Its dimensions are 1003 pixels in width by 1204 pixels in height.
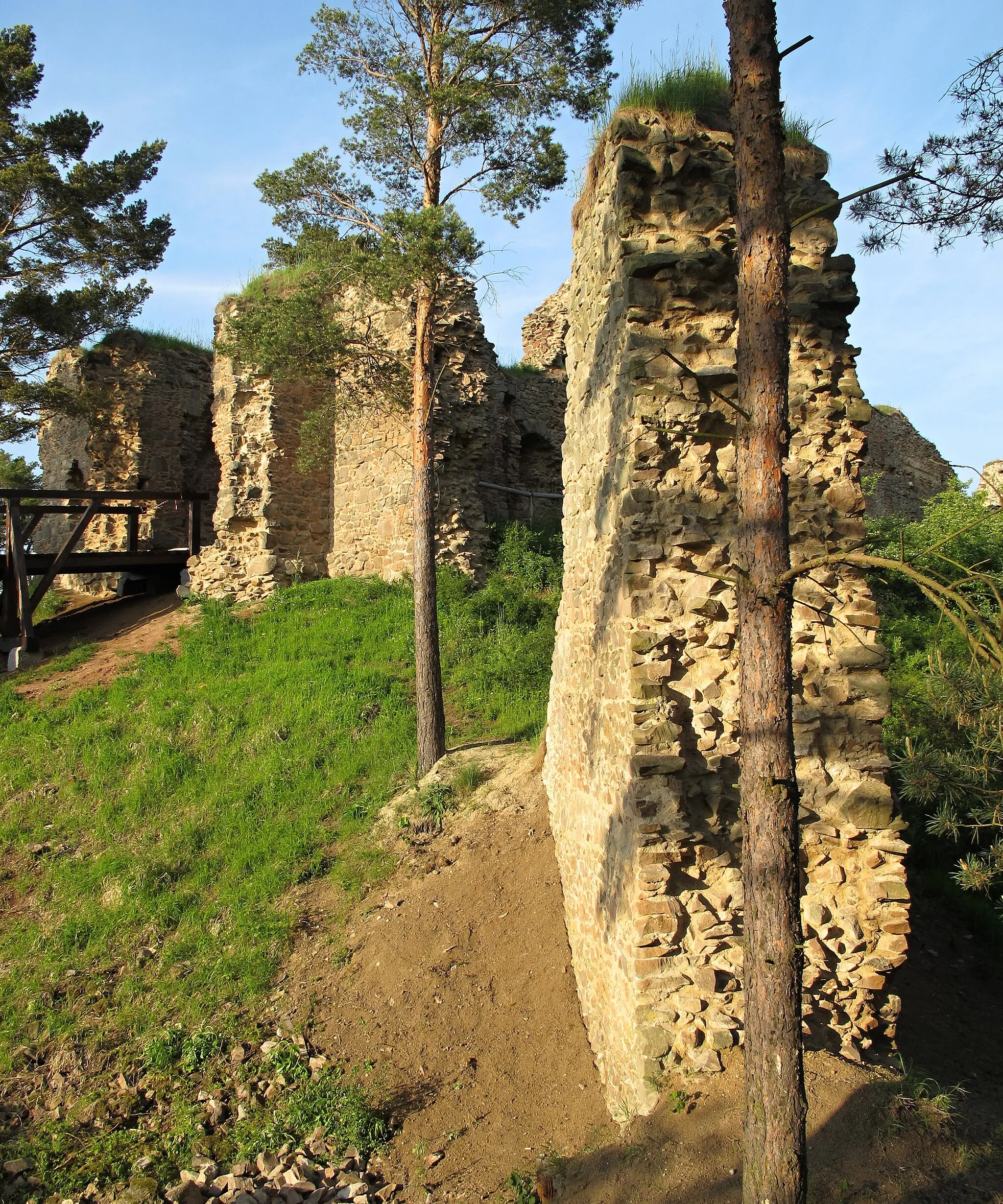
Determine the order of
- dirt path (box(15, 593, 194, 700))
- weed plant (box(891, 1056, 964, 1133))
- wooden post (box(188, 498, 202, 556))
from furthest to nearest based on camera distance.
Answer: wooden post (box(188, 498, 202, 556)) < dirt path (box(15, 593, 194, 700)) < weed plant (box(891, 1056, 964, 1133))

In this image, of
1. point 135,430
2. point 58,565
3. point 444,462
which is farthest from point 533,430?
point 58,565

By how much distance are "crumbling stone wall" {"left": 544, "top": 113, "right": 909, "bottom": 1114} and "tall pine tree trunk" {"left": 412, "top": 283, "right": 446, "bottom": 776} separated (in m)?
3.39

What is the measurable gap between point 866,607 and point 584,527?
86.8 inches

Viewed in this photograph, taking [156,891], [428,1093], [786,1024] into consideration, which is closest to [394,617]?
[156,891]

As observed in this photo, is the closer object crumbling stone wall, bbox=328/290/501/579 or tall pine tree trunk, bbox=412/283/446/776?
tall pine tree trunk, bbox=412/283/446/776

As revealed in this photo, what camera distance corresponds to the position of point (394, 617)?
43.6ft

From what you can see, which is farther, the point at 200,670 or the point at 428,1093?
the point at 200,670

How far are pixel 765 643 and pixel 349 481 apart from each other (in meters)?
13.2

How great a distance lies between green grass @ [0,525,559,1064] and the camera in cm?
740

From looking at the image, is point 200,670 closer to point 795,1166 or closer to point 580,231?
point 580,231

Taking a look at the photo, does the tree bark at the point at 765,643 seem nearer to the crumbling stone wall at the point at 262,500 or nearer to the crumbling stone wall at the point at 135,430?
the crumbling stone wall at the point at 262,500

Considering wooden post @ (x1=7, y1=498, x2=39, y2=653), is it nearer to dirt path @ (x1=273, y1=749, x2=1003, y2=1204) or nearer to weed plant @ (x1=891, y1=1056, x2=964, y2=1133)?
dirt path @ (x1=273, y1=749, x2=1003, y2=1204)

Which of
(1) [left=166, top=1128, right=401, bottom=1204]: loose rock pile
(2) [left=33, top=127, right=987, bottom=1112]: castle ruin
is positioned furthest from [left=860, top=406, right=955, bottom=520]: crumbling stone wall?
(1) [left=166, top=1128, right=401, bottom=1204]: loose rock pile

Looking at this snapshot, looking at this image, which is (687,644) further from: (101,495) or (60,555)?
(101,495)
